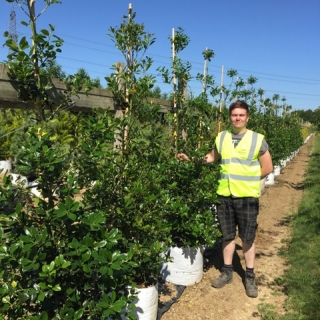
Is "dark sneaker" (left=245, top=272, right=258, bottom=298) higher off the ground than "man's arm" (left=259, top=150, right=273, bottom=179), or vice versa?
"man's arm" (left=259, top=150, right=273, bottom=179)

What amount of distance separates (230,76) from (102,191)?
658 cm

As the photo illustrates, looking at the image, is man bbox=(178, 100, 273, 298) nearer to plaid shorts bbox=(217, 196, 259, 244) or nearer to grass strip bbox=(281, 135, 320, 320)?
plaid shorts bbox=(217, 196, 259, 244)

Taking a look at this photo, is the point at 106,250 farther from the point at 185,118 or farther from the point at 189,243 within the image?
the point at 185,118

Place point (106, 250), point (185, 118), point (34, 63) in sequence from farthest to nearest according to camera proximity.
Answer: point (185, 118), point (34, 63), point (106, 250)

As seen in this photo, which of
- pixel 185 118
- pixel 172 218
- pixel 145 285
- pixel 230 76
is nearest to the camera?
pixel 145 285

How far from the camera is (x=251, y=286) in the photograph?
350cm

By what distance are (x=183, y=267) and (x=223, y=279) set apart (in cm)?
46

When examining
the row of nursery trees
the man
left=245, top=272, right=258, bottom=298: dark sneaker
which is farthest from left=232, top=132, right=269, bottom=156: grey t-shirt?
left=245, top=272, right=258, bottom=298: dark sneaker

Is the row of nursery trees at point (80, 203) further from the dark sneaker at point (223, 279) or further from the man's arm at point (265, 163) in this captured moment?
the man's arm at point (265, 163)

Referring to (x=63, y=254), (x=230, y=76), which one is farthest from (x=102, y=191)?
(x=230, y=76)

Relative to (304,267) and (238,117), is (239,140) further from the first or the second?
(304,267)

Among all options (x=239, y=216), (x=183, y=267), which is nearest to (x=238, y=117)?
(x=239, y=216)

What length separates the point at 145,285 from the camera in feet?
8.75

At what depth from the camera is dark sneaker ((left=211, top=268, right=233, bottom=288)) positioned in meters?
3.57
